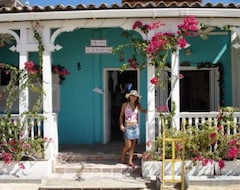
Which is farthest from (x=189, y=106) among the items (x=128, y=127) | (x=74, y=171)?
(x=74, y=171)

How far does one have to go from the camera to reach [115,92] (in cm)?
1256

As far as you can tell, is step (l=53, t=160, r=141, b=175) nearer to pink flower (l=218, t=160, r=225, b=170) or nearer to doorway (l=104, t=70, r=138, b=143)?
pink flower (l=218, t=160, r=225, b=170)

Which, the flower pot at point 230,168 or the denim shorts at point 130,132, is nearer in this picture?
the flower pot at point 230,168

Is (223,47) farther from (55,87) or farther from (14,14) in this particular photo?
(14,14)

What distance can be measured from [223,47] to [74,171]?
5.55m

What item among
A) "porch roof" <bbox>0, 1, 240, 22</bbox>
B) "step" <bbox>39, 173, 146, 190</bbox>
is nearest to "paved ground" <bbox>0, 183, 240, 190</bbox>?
"step" <bbox>39, 173, 146, 190</bbox>

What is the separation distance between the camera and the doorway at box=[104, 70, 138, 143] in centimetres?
1155

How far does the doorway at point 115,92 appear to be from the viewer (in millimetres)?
11555

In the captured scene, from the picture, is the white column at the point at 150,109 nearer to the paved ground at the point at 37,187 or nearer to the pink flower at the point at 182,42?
the pink flower at the point at 182,42

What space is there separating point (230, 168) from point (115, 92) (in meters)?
4.98

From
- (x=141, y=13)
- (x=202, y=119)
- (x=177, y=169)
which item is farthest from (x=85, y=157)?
(x=141, y=13)

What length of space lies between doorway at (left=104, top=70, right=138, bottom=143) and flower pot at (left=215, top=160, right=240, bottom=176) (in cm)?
377

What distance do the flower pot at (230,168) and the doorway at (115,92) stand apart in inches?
149

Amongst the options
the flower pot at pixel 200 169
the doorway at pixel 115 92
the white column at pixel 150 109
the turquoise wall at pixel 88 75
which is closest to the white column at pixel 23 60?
the turquoise wall at pixel 88 75
